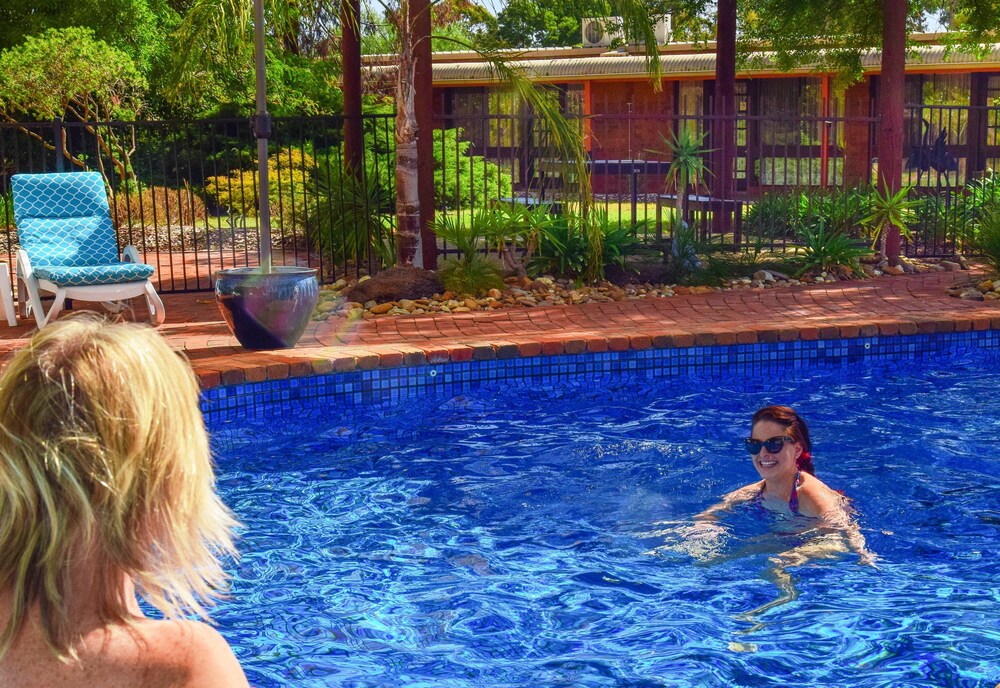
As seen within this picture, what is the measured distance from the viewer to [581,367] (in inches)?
314

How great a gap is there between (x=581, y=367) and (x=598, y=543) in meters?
2.83

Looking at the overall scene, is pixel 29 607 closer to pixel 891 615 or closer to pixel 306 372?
pixel 891 615

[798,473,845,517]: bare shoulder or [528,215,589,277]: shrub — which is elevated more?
[528,215,589,277]: shrub

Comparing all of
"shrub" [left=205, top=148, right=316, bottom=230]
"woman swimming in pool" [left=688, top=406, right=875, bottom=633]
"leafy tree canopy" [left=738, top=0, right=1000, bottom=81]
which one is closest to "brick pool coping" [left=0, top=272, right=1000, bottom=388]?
"woman swimming in pool" [left=688, top=406, right=875, bottom=633]

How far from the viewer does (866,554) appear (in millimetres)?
5016

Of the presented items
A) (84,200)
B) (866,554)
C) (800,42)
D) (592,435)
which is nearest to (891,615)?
(866,554)

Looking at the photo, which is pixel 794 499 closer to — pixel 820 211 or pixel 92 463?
pixel 92 463

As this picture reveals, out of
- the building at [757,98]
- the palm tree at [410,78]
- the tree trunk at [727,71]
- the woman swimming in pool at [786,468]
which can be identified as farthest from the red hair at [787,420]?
the building at [757,98]

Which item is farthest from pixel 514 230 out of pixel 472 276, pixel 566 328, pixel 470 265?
pixel 566 328

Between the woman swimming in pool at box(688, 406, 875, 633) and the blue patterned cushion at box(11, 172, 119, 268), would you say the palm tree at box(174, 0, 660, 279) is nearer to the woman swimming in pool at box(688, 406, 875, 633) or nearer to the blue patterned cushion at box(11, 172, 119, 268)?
the blue patterned cushion at box(11, 172, 119, 268)

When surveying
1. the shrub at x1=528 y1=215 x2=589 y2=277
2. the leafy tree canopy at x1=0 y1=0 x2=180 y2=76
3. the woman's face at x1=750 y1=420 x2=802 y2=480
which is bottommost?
the woman's face at x1=750 y1=420 x2=802 y2=480

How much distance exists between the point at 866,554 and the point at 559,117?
5210mm

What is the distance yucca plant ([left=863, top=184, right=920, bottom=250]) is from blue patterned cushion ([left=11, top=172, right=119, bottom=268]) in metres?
6.85

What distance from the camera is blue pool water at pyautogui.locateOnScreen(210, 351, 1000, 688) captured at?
13.6 ft
